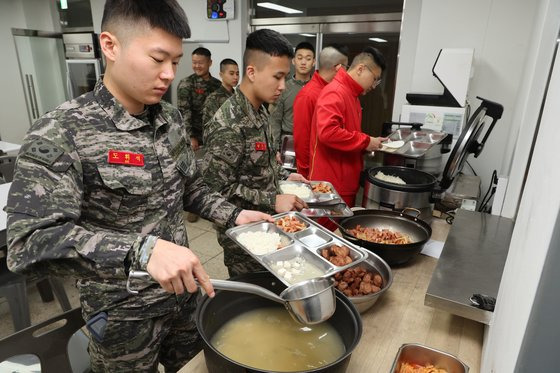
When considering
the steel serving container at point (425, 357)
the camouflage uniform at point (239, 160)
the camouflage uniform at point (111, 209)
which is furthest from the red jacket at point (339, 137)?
the steel serving container at point (425, 357)

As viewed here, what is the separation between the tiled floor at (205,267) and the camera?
2.40 metres

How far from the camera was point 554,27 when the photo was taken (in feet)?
4.18

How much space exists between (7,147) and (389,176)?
11.8 ft

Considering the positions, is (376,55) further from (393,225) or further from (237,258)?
Answer: (237,258)

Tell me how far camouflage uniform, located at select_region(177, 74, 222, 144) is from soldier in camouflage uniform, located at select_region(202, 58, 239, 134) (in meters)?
0.28

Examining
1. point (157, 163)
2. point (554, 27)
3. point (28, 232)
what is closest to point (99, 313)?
point (28, 232)

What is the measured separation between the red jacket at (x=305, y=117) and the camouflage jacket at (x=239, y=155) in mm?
1171

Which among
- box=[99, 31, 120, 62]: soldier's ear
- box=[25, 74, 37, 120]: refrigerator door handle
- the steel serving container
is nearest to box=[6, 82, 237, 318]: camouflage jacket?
box=[99, 31, 120, 62]: soldier's ear

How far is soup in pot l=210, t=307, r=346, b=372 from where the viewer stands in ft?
2.90

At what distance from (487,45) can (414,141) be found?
139 cm

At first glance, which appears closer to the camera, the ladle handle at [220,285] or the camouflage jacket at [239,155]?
the ladle handle at [220,285]

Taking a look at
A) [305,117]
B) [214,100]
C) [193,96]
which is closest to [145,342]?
[305,117]

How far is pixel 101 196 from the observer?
997mm

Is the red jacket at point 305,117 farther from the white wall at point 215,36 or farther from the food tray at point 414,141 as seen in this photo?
the white wall at point 215,36
